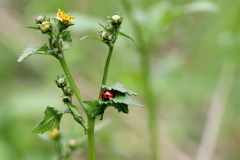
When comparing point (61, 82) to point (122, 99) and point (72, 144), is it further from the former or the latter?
point (72, 144)

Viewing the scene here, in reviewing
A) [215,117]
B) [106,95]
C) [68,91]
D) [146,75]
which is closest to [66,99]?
[68,91]

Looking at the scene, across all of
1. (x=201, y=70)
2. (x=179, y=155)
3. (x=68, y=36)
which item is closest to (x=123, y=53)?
(x=201, y=70)

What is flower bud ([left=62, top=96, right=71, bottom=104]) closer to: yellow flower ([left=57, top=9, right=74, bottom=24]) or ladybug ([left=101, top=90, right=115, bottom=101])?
ladybug ([left=101, top=90, right=115, bottom=101])

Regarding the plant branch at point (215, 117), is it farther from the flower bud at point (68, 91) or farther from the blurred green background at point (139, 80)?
the flower bud at point (68, 91)

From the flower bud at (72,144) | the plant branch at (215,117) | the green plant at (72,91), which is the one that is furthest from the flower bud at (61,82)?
the plant branch at (215,117)

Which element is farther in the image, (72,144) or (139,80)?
(139,80)

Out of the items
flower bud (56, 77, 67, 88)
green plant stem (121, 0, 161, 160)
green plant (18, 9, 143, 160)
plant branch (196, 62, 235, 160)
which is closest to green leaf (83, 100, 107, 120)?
green plant (18, 9, 143, 160)
